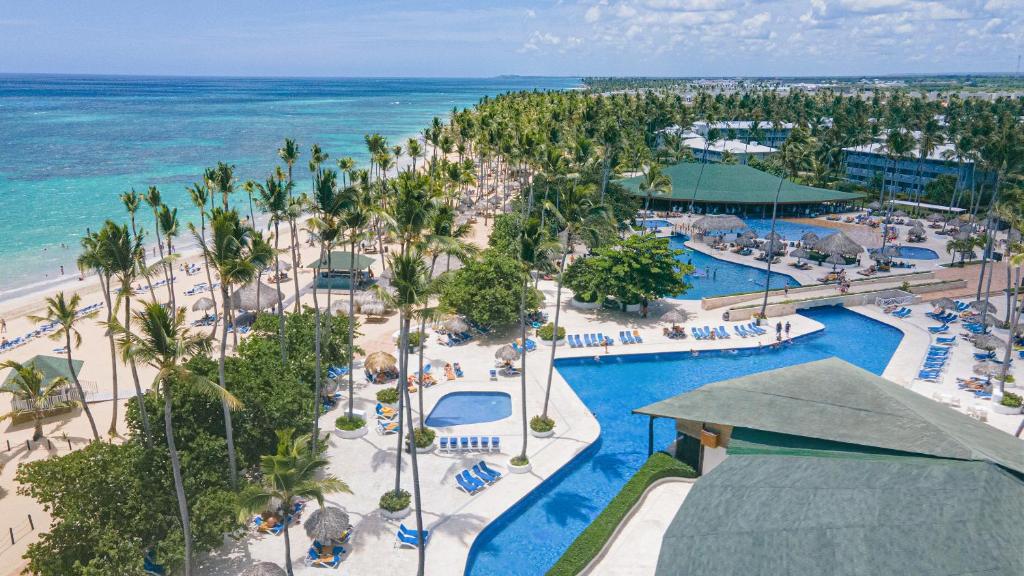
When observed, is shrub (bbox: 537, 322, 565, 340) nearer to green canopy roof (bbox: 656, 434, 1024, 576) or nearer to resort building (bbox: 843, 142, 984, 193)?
green canopy roof (bbox: 656, 434, 1024, 576)

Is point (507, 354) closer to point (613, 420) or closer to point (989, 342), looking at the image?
point (613, 420)

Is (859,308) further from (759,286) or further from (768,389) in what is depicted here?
(768,389)

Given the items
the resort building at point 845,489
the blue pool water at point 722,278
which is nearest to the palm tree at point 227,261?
the resort building at point 845,489

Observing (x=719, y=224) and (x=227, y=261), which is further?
(x=719, y=224)

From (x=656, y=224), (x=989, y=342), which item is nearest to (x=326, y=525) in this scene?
(x=989, y=342)

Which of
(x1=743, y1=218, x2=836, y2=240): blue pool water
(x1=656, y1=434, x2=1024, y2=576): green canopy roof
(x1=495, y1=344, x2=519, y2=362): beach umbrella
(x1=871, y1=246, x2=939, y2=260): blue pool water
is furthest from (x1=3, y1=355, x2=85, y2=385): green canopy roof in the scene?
(x1=871, y1=246, x2=939, y2=260): blue pool water

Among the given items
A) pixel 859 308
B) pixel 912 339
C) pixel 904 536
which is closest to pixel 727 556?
pixel 904 536

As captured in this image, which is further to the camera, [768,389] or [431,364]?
[431,364]
